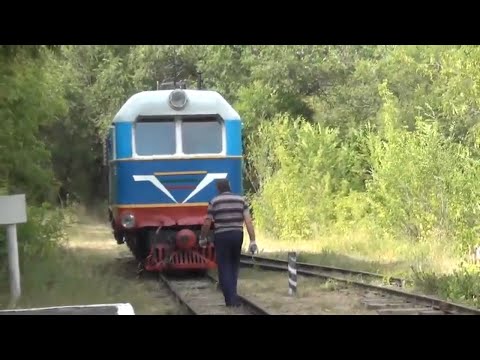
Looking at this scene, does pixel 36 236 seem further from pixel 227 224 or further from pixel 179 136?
pixel 227 224

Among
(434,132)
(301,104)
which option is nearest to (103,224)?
(301,104)

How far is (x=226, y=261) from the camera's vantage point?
35.3ft

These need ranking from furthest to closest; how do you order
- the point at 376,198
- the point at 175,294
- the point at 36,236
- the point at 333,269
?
the point at 376,198, the point at 333,269, the point at 36,236, the point at 175,294

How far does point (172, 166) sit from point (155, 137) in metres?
0.63

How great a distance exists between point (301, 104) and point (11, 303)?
24.4 metres

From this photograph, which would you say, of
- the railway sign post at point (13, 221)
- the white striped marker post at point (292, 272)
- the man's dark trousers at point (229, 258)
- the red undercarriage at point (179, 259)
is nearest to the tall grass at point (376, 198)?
the white striped marker post at point (292, 272)

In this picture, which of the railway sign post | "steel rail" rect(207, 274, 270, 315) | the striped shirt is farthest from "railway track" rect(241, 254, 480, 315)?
the railway sign post

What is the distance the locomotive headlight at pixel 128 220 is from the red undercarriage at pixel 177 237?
6 centimetres

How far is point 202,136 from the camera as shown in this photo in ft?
46.9

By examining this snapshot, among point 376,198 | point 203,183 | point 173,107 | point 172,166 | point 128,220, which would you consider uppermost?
point 173,107

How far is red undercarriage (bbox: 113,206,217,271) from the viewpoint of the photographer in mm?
14000

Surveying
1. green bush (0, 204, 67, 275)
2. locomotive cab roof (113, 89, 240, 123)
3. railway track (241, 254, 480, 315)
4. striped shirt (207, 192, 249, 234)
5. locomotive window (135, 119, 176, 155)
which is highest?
locomotive cab roof (113, 89, 240, 123)

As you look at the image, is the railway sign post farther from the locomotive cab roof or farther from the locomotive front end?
the locomotive cab roof

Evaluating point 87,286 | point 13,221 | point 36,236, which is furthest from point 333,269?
point 13,221
